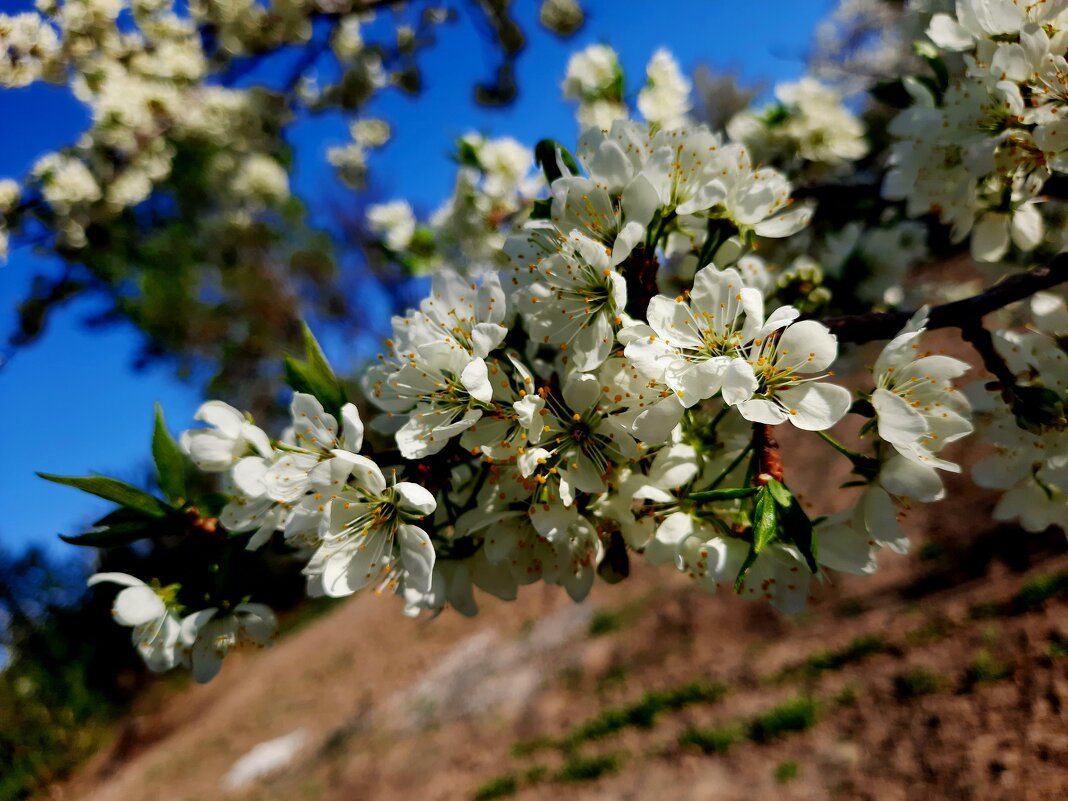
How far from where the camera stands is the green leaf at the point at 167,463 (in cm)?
105

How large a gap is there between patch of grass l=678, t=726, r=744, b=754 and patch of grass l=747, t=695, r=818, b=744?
9 cm

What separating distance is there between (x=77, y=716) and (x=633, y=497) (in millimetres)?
12649

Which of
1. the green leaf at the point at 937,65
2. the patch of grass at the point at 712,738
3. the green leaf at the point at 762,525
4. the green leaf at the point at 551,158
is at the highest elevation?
the green leaf at the point at 551,158

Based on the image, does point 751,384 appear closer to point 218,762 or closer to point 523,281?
point 523,281

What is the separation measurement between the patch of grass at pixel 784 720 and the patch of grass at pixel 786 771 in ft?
0.74

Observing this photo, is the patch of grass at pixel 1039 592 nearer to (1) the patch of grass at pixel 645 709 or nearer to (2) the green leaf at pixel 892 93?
(1) the patch of grass at pixel 645 709

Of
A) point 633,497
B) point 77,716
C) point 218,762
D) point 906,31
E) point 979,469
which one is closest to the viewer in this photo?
point 633,497

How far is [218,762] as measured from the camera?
24.4ft

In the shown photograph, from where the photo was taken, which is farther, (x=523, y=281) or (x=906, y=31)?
(x=906, y=31)

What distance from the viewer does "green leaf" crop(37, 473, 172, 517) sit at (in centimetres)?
97

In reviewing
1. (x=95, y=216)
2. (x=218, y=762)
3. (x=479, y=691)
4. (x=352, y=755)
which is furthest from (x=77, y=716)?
(x=95, y=216)

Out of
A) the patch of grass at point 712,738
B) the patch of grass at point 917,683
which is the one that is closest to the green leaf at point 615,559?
the patch of grass at point 917,683

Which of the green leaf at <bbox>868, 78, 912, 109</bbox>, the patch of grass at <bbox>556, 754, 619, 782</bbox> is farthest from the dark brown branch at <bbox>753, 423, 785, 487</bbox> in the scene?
the patch of grass at <bbox>556, 754, 619, 782</bbox>

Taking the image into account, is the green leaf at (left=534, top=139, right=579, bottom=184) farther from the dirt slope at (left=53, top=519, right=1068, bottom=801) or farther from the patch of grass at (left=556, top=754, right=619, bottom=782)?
the patch of grass at (left=556, top=754, right=619, bottom=782)
